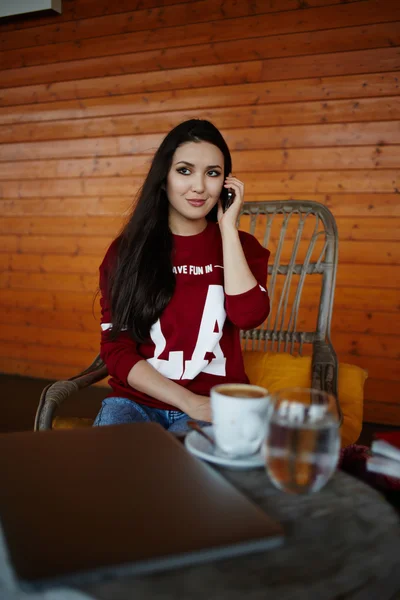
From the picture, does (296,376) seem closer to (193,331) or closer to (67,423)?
(193,331)

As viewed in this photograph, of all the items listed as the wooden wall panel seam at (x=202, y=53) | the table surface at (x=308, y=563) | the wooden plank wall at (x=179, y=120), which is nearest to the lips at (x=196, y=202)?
the table surface at (x=308, y=563)

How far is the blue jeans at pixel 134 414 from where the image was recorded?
1.22 meters

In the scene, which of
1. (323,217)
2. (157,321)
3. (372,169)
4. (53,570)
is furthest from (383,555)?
(372,169)

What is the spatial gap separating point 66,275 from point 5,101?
1.33 metres

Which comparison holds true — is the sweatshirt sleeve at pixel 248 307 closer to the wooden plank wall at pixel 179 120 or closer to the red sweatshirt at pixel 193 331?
the red sweatshirt at pixel 193 331

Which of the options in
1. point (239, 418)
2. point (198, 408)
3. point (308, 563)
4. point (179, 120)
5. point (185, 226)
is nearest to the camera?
point (308, 563)

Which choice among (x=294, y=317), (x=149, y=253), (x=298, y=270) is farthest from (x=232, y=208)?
(x=294, y=317)

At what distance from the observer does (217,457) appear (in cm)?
67

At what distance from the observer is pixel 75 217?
3.56 meters

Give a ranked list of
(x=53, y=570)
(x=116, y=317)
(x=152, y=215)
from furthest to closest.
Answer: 1. (x=152, y=215)
2. (x=116, y=317)
3. (x=53, y=570)

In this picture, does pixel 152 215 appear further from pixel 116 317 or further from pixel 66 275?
pixel 66 275

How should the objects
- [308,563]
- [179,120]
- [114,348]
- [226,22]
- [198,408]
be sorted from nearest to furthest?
[308,563] < [198,408] < [114,348] < [226,22] < [179,120]

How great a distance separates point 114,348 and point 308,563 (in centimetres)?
92

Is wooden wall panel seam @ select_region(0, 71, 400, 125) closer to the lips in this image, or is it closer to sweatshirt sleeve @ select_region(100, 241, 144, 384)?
the lips
